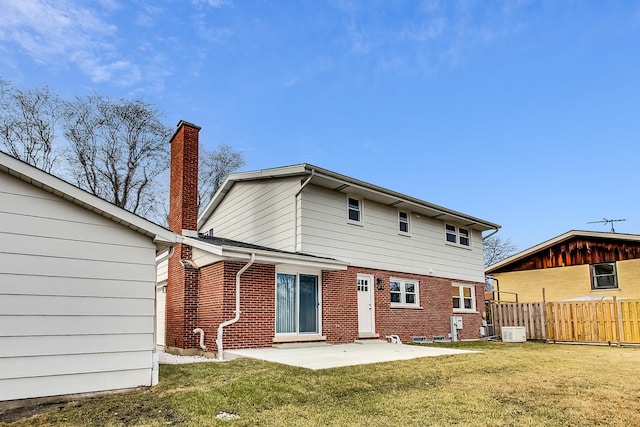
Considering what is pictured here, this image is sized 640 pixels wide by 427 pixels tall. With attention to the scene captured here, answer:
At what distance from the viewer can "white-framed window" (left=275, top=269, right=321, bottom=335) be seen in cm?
1249

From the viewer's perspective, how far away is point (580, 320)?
55.1 ft

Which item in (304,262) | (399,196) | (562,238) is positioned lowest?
(304,262)

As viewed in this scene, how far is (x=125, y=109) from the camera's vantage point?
23.8 meters

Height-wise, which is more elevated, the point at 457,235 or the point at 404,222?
the point at 404,222

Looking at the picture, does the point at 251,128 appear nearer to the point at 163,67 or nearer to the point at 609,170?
the point at 163,67

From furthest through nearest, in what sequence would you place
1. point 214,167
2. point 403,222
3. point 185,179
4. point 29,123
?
point 214,167
point 29,123
point 403,222
point 185,179

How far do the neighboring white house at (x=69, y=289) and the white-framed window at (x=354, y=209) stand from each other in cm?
811

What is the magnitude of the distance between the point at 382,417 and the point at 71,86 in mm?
22191

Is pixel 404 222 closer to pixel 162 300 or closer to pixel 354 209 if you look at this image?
pixel 354 209

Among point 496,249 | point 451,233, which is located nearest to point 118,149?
point 451,233

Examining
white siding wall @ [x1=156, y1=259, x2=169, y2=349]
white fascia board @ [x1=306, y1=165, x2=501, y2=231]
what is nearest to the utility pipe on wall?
white siding wall @ [x1=156, y1=259, x2=169, y2=349]

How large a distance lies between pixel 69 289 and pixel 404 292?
11780 mm

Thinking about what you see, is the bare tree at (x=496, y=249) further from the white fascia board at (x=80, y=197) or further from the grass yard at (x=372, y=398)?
the white fascia board at (x=80, y=197)

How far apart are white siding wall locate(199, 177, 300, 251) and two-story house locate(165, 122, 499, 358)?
1.4 inches
